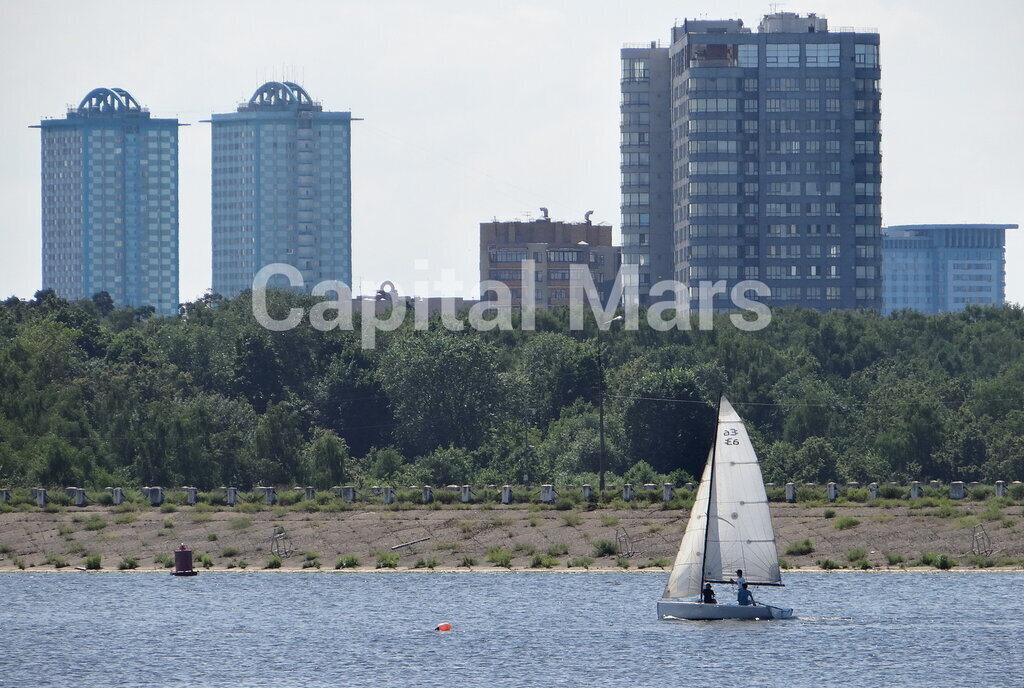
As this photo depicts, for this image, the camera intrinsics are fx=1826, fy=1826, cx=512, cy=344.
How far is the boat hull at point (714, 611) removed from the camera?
67500mm

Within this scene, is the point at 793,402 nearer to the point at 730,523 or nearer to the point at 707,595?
the point at 707,595

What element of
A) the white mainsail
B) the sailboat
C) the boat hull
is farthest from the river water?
the white mainsail

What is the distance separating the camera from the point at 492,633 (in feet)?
235

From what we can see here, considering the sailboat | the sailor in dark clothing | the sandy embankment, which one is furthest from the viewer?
the sandy embankment

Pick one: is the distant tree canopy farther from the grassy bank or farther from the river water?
the river water

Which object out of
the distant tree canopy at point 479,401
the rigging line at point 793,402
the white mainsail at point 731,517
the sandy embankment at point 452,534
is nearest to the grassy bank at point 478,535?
the sandy embankment at point 452,534

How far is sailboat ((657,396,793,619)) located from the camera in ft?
217

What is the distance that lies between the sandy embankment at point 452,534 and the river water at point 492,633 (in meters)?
2.57

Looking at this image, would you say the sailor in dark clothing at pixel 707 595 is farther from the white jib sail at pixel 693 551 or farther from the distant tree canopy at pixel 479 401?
the distant tree canopy at pixel 479 401

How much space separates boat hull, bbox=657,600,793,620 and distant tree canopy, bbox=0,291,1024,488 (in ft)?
185

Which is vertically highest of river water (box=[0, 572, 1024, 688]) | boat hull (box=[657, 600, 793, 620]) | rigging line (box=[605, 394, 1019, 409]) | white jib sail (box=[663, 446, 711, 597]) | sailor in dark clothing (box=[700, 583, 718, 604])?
rigging line (box=[605, 394, 1019, 409])

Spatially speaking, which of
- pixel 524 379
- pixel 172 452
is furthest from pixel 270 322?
pixel 172 452

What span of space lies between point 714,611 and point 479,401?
81549 mm

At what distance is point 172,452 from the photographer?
13112 cm
